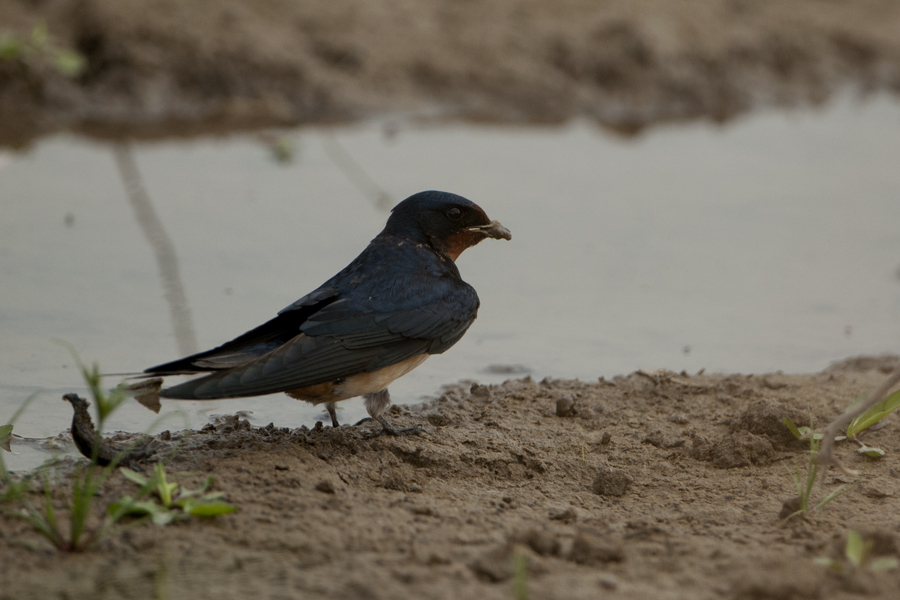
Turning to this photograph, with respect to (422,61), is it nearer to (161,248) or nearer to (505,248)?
(505,248)

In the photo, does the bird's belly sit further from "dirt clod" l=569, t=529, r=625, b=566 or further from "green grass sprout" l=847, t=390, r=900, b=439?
"green grass sprout" l=847, t=390, r=900, b=439

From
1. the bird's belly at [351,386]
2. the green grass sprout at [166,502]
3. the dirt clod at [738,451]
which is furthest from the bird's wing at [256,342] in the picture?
the dirt clod at [738,451]

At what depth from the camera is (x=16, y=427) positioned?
171 inches

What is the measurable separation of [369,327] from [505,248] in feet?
10.1

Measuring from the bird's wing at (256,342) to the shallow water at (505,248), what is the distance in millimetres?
710

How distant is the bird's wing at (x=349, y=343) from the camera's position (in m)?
3.69

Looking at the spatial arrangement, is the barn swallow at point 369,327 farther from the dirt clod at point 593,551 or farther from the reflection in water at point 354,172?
the reflection in water at point 354,172

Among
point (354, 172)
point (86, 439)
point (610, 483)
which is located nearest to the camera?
point (86, 439)

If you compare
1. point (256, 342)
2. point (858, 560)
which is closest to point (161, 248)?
point (256, 342)

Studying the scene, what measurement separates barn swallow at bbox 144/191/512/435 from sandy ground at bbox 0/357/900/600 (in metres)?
0.27

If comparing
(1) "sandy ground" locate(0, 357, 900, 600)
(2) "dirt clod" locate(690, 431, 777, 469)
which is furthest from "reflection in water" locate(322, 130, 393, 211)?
(2) "dirt clod" locate(690, 431, 777, 469)

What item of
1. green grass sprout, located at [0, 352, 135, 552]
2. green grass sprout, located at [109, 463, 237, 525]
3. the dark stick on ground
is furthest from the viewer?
the dark stick on ground

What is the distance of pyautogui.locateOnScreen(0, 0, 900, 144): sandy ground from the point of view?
30.7ft

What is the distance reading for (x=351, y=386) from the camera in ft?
13.2
